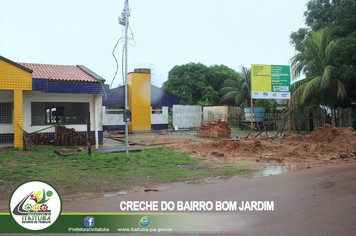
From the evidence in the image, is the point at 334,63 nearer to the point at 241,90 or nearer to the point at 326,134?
the point at 326,134

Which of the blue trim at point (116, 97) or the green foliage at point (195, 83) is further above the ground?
the green foliage at point (195, 83)

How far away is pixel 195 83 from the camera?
4384cm

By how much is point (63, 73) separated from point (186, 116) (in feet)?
60.2

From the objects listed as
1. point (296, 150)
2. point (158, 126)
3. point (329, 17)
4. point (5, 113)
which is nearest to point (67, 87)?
point (5, 113)

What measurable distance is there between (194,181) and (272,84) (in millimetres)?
13842

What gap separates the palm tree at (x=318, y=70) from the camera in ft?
71.4

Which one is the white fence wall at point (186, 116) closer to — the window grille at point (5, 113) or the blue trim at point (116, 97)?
the blue trim at point (116, 97)

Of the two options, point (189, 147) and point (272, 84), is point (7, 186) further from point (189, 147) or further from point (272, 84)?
point (272, 84)

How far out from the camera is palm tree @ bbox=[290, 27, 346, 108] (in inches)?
856

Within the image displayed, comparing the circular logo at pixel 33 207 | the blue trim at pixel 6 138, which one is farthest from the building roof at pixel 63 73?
the circular logo at pixel 33 207

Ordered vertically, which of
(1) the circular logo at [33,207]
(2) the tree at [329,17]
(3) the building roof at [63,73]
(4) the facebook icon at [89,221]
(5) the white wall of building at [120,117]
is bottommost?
(4) the facebook icon at [89,221]

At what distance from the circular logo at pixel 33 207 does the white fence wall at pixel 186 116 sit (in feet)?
93.6

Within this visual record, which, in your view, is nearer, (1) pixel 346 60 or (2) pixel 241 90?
(1) pixel 346 60

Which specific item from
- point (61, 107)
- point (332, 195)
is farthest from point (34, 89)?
point (332, 195)
